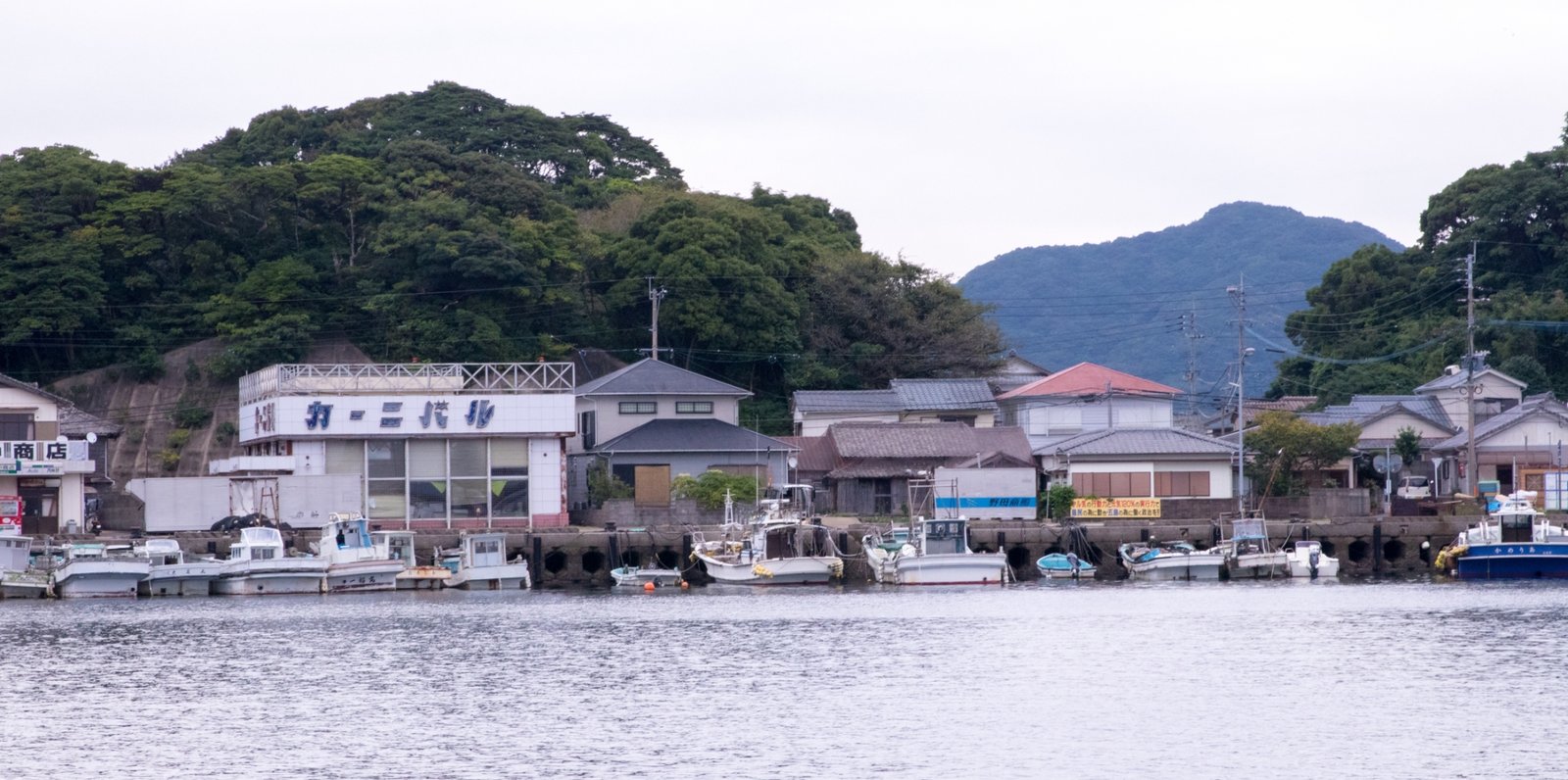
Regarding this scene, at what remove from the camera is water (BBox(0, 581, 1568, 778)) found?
82.3 ft

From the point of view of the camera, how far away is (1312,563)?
5488cm

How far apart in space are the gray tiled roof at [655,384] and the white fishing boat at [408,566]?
12429 millimetres

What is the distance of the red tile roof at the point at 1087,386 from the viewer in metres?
72.9

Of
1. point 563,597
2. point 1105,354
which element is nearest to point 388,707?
point 563,597

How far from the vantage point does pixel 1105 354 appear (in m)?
164

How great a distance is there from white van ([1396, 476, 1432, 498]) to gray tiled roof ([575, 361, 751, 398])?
76.4ft

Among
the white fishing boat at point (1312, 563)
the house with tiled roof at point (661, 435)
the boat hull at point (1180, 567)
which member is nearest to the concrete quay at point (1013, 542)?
the boat hull at point (1180, 567)

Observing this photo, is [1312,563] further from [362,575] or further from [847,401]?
[362,575]

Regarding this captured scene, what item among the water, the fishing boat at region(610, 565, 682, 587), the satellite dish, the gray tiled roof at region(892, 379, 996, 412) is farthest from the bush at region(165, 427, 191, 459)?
the satellite dish

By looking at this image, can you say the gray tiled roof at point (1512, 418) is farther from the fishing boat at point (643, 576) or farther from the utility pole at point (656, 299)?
the fishing boat at point (643, 576)

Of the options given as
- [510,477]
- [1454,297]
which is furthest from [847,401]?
[1454,297]

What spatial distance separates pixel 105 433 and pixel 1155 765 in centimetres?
4910

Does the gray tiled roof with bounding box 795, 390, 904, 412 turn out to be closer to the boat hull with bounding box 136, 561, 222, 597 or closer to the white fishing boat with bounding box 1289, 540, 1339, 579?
the white fishing boat with bounding box 1289, 540, 1339, 579

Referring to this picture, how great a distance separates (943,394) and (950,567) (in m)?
23.0
